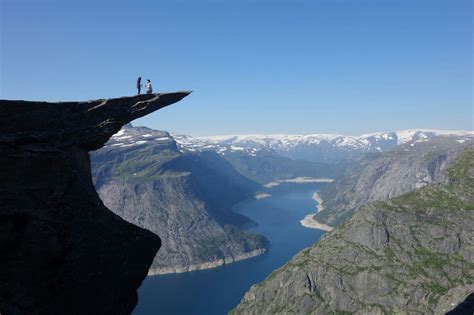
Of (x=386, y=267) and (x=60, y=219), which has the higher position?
(x=60, y=219)

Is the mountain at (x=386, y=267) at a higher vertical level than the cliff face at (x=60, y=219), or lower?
lower

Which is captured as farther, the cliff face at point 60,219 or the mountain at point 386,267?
the mountain at point 386,267

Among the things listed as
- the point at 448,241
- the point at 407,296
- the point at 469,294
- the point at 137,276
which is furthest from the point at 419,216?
the point at 137,276

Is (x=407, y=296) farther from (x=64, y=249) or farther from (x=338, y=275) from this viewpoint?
(x=64, y=249)

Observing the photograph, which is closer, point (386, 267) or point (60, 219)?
point (60, 219)
